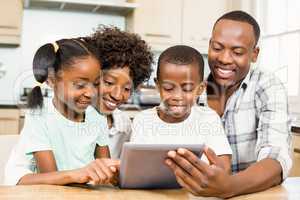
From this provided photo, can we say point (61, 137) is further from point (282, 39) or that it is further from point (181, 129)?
point (282, 39)

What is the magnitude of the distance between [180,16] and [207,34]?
0.92 feet

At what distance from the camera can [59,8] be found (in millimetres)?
3344

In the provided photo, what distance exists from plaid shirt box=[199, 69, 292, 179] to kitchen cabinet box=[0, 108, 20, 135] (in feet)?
5.88

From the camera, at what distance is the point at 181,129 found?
125 cm

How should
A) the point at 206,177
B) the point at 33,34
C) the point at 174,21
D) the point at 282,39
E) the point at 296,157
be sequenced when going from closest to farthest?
the point at 206,177, the point at 296,157, the point at 282,39, the point at 33,34, the point at 174,21

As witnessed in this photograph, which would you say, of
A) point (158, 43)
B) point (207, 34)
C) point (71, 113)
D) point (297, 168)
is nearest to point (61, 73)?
point (71, 113)

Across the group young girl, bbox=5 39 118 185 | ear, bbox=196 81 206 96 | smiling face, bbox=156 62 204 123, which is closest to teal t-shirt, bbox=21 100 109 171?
young girl, bbox=5 39 118 185

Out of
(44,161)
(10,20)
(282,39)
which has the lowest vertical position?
(44,161)

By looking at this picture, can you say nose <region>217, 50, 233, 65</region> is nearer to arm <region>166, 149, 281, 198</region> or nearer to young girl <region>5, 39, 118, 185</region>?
young girl <region>5, 39, 118, 185</region>

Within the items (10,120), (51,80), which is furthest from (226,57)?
(10,120)

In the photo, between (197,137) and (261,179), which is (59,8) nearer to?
(197,137)

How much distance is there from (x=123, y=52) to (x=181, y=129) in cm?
35

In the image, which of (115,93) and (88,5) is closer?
(115,93)

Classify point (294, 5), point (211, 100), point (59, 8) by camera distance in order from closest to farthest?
point (211, 100) < point (294, 5) < point (59, 8)
